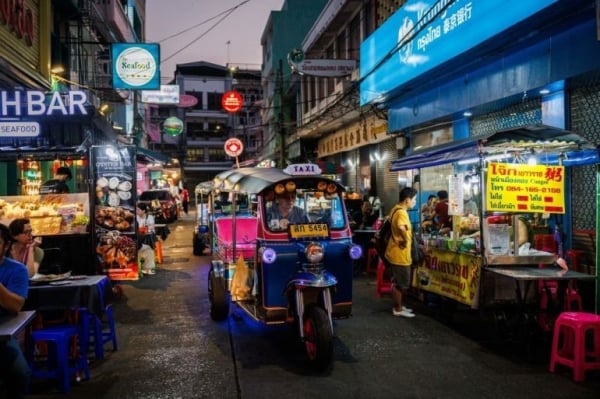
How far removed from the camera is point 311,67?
1720cm

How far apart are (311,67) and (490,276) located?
1148 centimetres

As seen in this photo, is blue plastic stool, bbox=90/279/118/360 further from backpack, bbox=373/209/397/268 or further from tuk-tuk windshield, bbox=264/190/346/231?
backpack, bbox=373/209/397/268

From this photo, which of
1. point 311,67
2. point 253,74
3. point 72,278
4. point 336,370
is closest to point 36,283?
point 72,278

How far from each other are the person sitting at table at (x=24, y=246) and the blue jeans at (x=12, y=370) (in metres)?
1.76

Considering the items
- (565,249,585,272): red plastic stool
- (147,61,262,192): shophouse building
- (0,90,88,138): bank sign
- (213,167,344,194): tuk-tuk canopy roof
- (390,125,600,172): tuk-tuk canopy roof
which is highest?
(147,61,262,192): shophouse building

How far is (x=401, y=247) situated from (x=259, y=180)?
2.57 metres

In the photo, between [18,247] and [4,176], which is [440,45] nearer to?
[18,247]

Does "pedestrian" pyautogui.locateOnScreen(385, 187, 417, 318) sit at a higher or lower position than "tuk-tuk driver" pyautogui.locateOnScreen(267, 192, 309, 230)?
lower

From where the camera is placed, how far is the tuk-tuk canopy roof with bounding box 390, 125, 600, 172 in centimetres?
696

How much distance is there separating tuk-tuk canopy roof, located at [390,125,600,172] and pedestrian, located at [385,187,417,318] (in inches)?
30.7

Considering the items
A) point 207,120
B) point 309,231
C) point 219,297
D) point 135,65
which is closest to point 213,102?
point 207,120

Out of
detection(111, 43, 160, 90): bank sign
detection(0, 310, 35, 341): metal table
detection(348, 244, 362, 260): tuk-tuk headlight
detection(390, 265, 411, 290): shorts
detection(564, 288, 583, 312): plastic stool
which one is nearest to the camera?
detection(0, 310, 35, 341): metal table

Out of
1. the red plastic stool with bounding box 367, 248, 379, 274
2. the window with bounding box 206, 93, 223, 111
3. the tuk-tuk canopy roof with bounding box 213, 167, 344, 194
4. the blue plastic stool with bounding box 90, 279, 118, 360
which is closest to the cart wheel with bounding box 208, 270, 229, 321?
the tuk-tuk canopy roof with bounding box 213, 167, 344, 194

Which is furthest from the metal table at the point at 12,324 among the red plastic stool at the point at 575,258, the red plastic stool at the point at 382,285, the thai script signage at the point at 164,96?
the thai script signage at the point at 164,96
